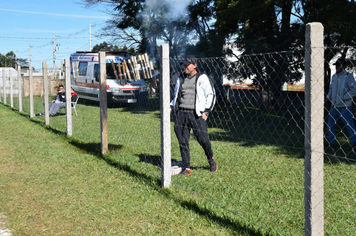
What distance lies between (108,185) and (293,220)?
2.63 metres

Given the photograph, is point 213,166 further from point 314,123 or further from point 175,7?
point 175,7

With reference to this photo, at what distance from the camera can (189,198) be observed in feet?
16.5


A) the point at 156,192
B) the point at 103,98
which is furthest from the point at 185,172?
the point at 103,98

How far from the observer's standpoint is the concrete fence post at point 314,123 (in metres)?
3.05

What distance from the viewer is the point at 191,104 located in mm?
5957

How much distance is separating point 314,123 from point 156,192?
9.06 feet

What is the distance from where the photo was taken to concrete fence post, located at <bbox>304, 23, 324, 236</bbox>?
3049 millimetres

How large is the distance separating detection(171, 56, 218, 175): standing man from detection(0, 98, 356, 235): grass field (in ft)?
1.76

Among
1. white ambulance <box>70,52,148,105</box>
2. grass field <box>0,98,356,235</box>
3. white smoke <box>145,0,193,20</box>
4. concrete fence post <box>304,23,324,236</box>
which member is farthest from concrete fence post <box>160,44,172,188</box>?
white smoke <box>145,0,193,20</box>

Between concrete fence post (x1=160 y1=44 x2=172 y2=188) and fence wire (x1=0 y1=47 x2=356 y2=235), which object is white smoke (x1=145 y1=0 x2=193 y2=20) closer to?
fence wire (x1=0 y1=47 x2=356 y2=235)

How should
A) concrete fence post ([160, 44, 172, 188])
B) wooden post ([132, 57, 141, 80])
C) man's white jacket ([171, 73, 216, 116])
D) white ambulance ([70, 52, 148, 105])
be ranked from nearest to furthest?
1. concrete fence post ([160, 44, 172, 188])
2. man's white jacket ([171, 73, 216, 116])
3. wooden post ([132, 57, 141, 80])
4. white ambulance ([70, 52, 148, 105])

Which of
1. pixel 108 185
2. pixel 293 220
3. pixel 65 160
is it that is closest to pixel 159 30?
pixel 65 160

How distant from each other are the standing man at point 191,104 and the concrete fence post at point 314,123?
2826mm

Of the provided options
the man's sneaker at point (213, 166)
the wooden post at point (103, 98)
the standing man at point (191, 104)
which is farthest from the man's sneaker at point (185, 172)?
the wooden post at point (103, 98)
